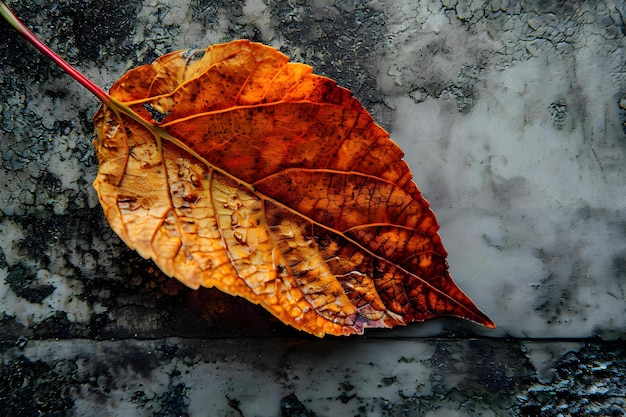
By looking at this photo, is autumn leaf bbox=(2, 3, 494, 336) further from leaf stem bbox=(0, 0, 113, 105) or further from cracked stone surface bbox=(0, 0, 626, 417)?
cracked stone surface bbox=(0, 0, 626, 417)

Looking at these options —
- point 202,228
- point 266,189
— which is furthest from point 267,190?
point 202,228

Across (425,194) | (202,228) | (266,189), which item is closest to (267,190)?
(266,189)

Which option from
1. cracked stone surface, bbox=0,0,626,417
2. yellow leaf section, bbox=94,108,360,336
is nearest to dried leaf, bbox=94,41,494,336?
yellow leaf section, bbox=94,108,360,336

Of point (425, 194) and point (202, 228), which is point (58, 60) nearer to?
point (202, 228)

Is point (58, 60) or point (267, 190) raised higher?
point (58, 60)

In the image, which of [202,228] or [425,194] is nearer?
[202,228]

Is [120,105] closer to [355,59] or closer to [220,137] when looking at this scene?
[220,137]

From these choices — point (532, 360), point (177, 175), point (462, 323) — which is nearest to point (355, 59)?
point (177, 175)
